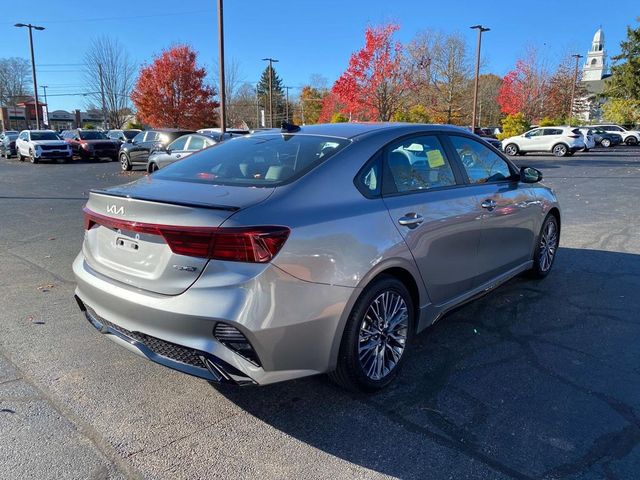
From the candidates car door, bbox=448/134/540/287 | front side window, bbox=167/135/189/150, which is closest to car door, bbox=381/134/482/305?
car door, bbox=448/134/540/287

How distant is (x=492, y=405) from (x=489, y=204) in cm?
171

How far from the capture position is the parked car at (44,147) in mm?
25297

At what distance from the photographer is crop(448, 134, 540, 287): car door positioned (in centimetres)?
405

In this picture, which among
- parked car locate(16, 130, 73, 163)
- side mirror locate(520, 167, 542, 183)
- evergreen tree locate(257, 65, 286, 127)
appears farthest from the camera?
evergreen tree locate(257, 65, 286, 127)

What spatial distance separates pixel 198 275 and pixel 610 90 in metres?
57.1

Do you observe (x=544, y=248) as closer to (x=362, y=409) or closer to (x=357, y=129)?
(x=357, y=129)

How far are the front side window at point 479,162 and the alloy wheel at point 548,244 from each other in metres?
1.06

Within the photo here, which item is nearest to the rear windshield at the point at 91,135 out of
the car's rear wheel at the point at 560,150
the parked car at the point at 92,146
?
the parked car at the point at 92,146

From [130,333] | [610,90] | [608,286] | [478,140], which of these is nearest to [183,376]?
[130,333]

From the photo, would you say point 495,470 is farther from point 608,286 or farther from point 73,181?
point 73,181

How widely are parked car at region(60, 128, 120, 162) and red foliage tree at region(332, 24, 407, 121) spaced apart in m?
12.7

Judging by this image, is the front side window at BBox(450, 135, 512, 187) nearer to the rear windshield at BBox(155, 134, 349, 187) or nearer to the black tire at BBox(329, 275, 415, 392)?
the rear windshield at BBox(155, 134, 349, 187)

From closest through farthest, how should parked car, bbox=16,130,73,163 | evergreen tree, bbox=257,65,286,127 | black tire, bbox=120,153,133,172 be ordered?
black tire, bbox=120,153,133,172
parked car, bbox=16,130,73,163
evergreen tree, bbox=257,65,286,127

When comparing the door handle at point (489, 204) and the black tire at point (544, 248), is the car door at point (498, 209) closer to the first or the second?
the door handle at point (489, 204)
